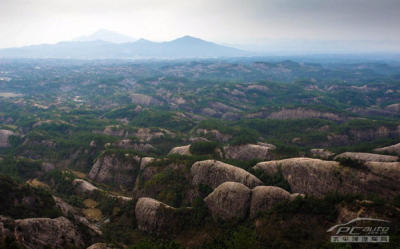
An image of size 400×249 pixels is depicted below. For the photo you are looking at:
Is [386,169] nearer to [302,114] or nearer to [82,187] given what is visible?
[82,187]

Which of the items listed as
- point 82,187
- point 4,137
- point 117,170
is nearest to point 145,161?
point 117,170

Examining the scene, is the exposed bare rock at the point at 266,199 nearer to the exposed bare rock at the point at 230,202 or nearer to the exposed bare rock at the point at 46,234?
the exposed bare rock at the point at 230,202

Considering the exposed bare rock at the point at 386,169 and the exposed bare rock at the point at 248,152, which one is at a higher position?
the exposed bare rock at the point at 386,169

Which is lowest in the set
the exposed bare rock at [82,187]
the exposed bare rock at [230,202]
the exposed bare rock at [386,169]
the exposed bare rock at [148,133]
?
the exposed bare rock at [82,187]

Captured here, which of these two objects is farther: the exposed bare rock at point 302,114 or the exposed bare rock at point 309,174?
the exposed bare rock at point 302,114

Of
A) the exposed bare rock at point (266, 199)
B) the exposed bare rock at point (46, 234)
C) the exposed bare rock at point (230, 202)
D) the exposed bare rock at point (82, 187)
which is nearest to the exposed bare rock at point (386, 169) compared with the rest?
the exposed bare rock at point (266, 199)

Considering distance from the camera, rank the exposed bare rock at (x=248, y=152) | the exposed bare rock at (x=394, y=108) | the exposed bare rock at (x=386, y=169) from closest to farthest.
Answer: the exposed bare rock at (x=386, y=169) < the exposed bare rock at (x=248, y=152) < the exposed bare rock at (x=394, y=108)

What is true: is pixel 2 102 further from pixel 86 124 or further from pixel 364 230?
pixel 364 230

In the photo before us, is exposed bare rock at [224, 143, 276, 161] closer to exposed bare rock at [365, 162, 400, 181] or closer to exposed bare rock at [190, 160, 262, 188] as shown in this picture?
exposed bare rock at [190, 160, 262, 188]
